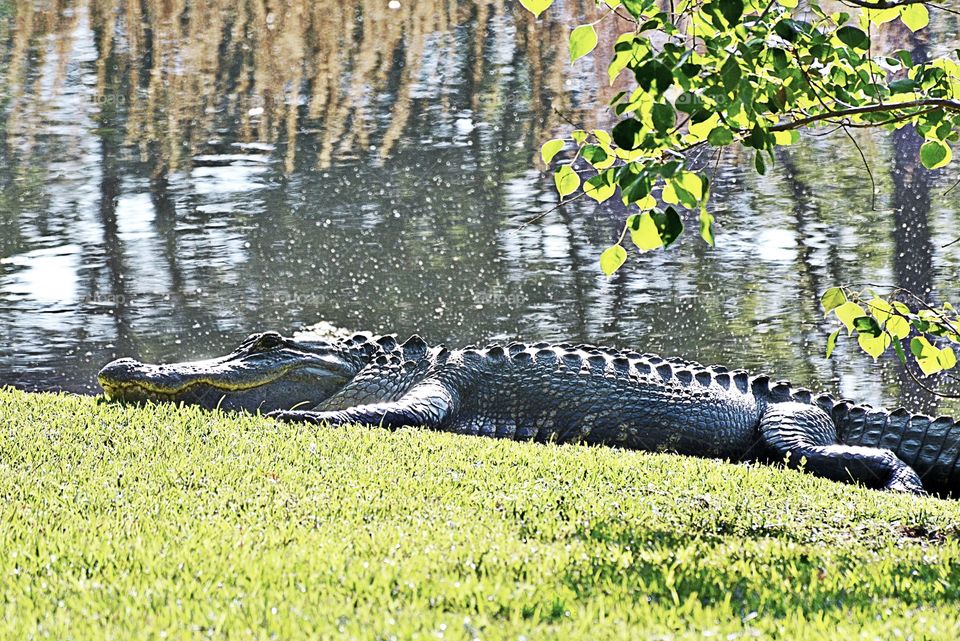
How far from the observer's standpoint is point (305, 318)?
11.4m

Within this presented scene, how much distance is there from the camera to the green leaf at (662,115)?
337cm

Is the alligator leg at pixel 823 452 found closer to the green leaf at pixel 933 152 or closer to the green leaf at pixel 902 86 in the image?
the green leaf at pixel 933 152

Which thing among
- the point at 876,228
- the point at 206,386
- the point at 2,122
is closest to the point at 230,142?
the point at 2,122

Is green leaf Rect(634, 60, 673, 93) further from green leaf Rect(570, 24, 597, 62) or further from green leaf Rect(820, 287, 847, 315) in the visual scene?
green leaf Rect(820, 287, 847, 315)

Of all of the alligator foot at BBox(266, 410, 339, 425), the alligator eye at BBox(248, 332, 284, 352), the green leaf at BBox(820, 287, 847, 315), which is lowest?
the alligator foot at BBox(266, 410, 339, 425)

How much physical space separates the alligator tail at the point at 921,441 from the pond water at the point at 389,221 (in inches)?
115

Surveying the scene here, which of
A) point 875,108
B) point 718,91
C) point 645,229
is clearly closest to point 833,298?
point 875,108

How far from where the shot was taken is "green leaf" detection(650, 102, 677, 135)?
3.37m

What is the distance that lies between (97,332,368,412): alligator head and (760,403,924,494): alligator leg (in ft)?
9.39

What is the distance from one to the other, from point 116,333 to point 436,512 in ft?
23.6

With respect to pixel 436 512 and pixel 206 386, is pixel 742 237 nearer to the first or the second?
pixel 206 386

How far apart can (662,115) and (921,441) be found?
193 inches

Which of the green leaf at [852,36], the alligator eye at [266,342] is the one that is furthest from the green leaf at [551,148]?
the alligator eye at [266,342]

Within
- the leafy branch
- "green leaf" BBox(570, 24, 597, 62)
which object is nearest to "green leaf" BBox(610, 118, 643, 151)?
the leafy branch
